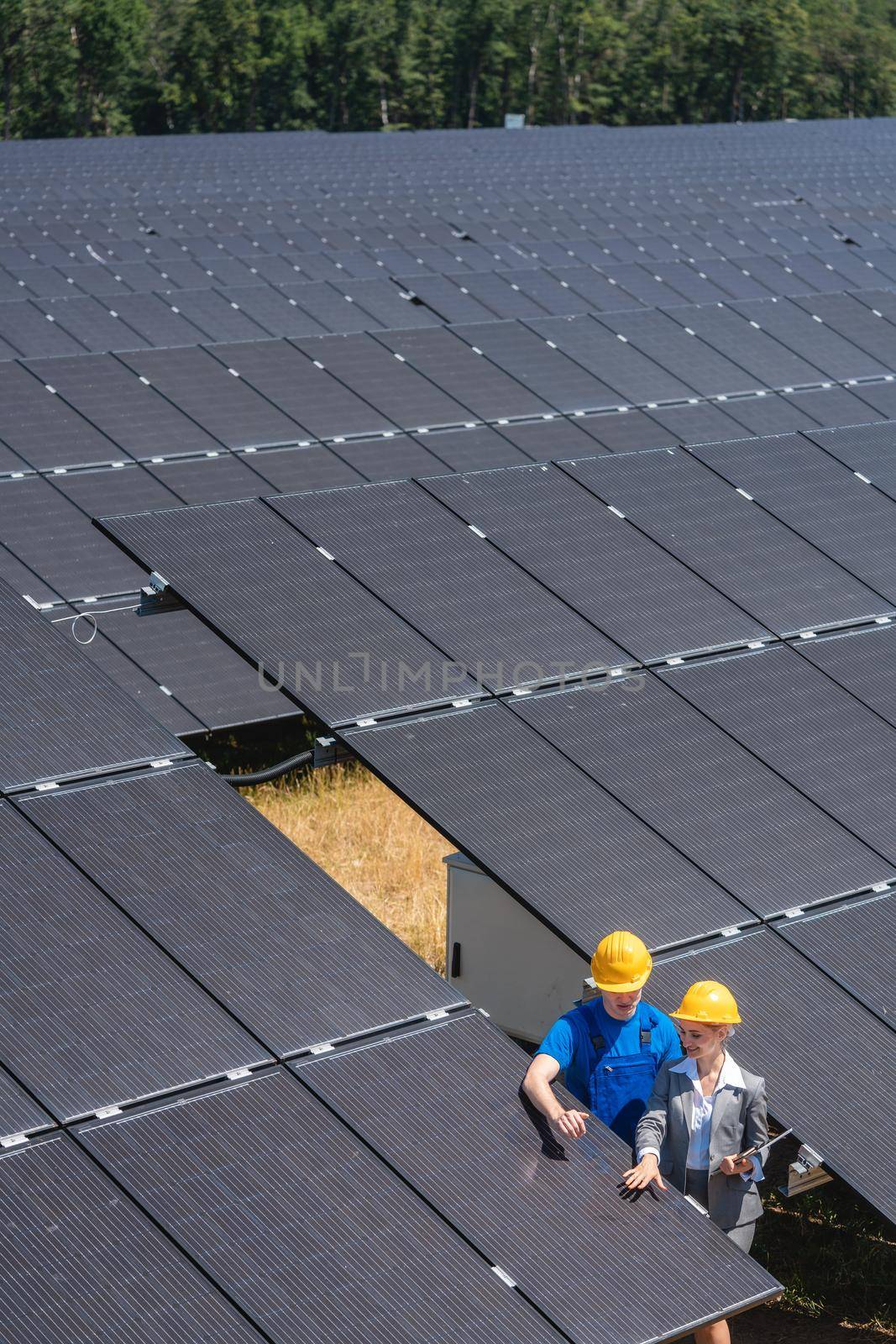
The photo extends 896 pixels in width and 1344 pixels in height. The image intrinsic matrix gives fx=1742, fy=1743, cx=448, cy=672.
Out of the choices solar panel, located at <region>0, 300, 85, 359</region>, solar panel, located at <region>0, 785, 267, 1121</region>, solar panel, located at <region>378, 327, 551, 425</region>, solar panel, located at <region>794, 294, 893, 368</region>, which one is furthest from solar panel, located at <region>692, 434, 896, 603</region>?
A: solar panel, located at <region>0, 300, 85, 359</region>

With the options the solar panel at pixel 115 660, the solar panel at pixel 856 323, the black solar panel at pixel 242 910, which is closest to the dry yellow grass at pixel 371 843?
the solar panel at pixel 115 660

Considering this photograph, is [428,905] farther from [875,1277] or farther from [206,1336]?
[206,1336]

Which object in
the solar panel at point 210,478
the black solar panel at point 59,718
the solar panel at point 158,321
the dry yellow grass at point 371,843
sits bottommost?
the dry yellow grass at point 371,843

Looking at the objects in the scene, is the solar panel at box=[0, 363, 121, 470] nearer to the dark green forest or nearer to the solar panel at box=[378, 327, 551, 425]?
the solar panel at box=[378, 327, 551, 425]

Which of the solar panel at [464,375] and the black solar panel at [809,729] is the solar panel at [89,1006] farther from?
the solar panel at [464,375]

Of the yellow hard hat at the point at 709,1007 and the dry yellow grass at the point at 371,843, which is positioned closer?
the yellow hard hat at the point at 709,1007
